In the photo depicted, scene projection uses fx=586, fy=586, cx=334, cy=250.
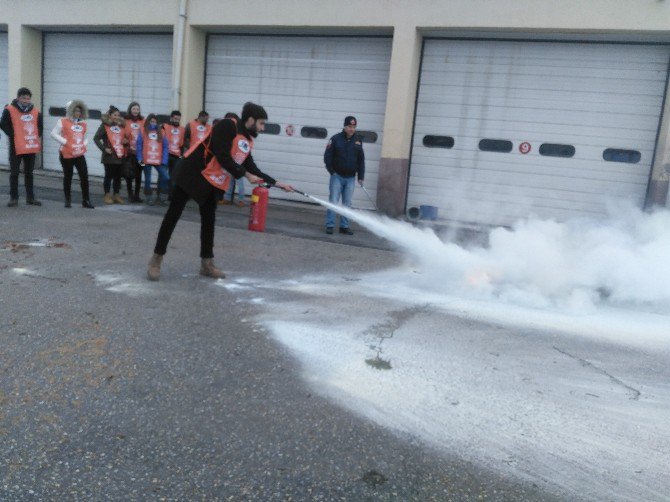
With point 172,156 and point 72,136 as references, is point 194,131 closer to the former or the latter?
point 172,156

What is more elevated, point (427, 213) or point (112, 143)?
point (112, 143)

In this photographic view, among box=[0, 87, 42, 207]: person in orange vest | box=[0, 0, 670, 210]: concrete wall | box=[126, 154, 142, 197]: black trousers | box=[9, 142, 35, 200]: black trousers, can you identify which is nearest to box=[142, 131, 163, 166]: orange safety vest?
box=[126, 154, 142, 197]: black trousers

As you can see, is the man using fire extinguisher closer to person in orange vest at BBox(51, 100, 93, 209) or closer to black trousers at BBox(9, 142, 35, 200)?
person in orange vest at BBox(51, 100, 93, 209)

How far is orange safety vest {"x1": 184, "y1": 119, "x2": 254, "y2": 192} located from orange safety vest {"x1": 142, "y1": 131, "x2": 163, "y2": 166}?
5224 mm

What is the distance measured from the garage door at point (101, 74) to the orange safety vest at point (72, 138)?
15.3ft

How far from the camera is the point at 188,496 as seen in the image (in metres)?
2.46

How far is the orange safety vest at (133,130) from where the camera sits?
34.2ft

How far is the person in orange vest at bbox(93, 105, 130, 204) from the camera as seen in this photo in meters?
9.98

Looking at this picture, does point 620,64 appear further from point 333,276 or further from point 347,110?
point 333,276

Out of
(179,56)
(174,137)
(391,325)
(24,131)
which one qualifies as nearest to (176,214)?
(391,325)

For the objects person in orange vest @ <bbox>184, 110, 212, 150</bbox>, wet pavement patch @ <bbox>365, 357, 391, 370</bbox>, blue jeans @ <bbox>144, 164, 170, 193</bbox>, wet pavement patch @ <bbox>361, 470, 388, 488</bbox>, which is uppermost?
person in orange vest @ <bbox>184, 110, 212, 150</bbox>

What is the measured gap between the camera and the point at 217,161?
561 centimetres

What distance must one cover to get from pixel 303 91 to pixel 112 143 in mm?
4155

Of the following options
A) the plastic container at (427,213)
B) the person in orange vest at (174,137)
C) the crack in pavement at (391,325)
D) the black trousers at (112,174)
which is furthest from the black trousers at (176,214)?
the plastic container at (427,213)
